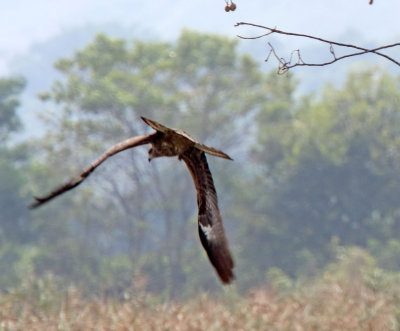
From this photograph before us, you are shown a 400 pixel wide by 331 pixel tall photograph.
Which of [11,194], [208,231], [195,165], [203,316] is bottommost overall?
[208,231]

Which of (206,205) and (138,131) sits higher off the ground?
(138,131)

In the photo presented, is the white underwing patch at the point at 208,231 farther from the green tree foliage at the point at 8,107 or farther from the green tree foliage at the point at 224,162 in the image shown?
the green tree foliage at the point at 8,107

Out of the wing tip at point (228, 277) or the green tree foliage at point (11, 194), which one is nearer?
the wing tip at point (228, 277)

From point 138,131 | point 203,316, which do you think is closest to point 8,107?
point 138,131

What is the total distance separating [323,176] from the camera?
111 ft

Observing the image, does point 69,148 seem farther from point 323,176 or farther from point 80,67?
point 323,176

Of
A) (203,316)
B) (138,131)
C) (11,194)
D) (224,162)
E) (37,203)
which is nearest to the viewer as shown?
(37,203)

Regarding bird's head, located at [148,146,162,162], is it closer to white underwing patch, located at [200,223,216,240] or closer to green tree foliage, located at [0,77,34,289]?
white underwing patch, located at [200,223,216,240]

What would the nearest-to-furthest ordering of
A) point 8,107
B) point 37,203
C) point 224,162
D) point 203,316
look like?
1. point 37,203
2. point 203,316
3. point 8,107
4. point 224,162

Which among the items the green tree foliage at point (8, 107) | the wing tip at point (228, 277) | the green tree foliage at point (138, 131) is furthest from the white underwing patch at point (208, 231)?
the green tree foliage at point (8, 107)

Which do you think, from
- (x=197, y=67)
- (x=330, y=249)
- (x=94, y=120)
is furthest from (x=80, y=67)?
(x=330, y=249)

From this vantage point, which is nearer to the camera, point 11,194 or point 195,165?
point 195,165

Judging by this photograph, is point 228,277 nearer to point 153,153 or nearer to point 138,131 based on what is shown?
point 153,153

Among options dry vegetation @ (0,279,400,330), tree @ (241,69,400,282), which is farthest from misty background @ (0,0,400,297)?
dry vegetation @ (0,279,400,330)
